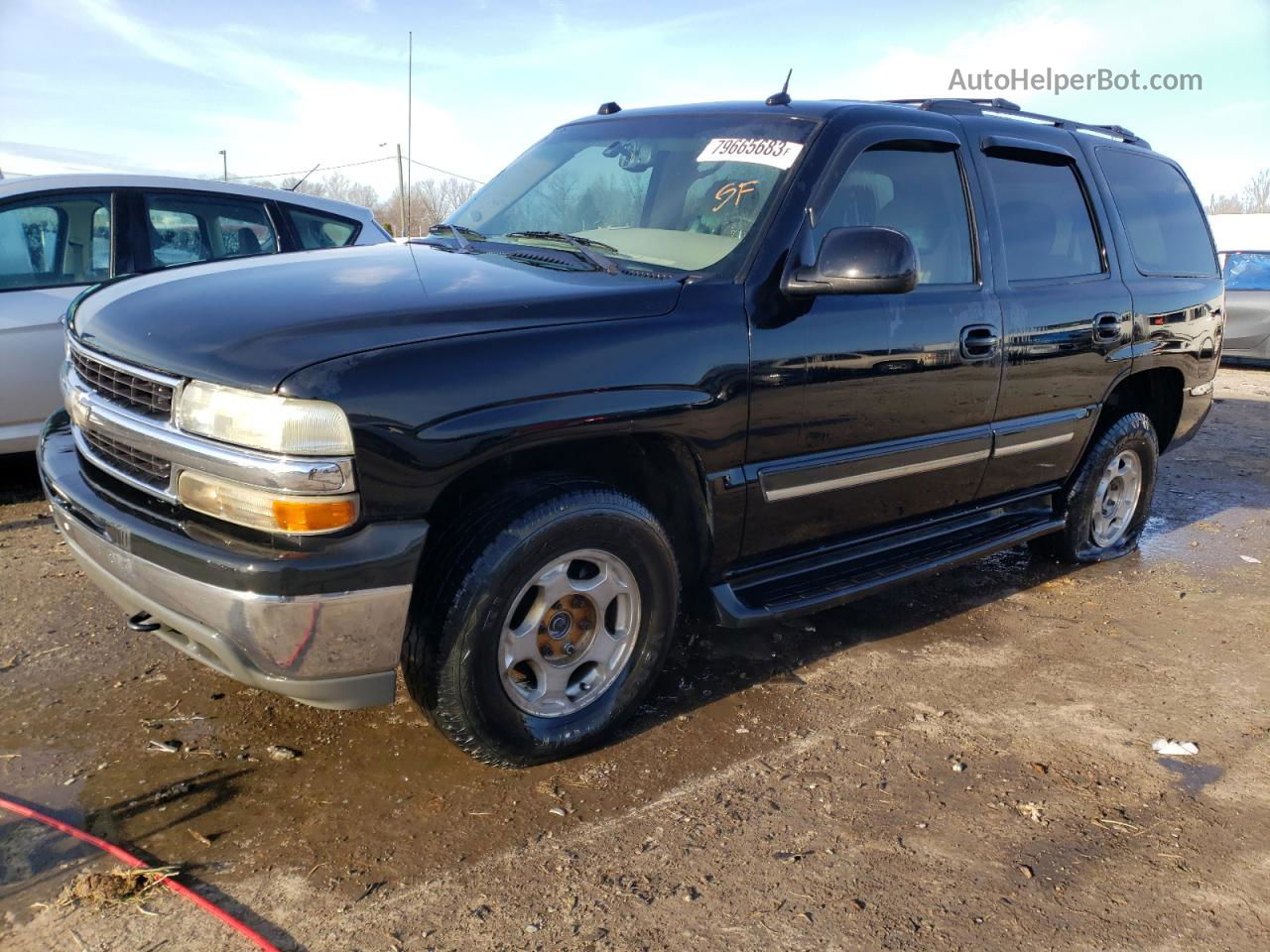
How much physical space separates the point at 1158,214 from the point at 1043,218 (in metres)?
1.24

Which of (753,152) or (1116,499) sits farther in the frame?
(1116,499)

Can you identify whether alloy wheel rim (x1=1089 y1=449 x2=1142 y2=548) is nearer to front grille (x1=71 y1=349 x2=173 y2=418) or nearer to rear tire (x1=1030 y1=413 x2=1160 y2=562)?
rear tire (x1=1030 y1=413 x2=1160 y2=562)

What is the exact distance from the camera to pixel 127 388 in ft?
8.61

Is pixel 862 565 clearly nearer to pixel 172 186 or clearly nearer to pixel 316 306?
pixel 316 306

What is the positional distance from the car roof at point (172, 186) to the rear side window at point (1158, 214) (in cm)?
433

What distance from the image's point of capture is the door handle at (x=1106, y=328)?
4328 millimetres

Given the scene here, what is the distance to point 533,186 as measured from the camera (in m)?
3.89

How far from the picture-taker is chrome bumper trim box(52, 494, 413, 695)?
2.27 metres

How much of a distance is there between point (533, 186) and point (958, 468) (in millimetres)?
2004

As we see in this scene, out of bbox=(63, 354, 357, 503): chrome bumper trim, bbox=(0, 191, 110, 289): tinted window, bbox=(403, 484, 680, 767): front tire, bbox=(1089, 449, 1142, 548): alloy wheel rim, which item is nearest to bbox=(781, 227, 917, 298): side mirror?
bbox=(403, 484, 680, 767): front tire

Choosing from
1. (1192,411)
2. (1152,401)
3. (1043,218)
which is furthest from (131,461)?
(1192,411)

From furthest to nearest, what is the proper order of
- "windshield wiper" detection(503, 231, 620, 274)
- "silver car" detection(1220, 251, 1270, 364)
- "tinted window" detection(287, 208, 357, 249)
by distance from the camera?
"silver car" detection(1220, 251, 1270, 364) → "tinted window" detection(287, 208, 357, 249) → "windshield wiper" detection(503, 231, 620, 274)

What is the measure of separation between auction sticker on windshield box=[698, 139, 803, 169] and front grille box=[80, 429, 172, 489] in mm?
2037

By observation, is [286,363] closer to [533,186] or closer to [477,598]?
[477,598]
